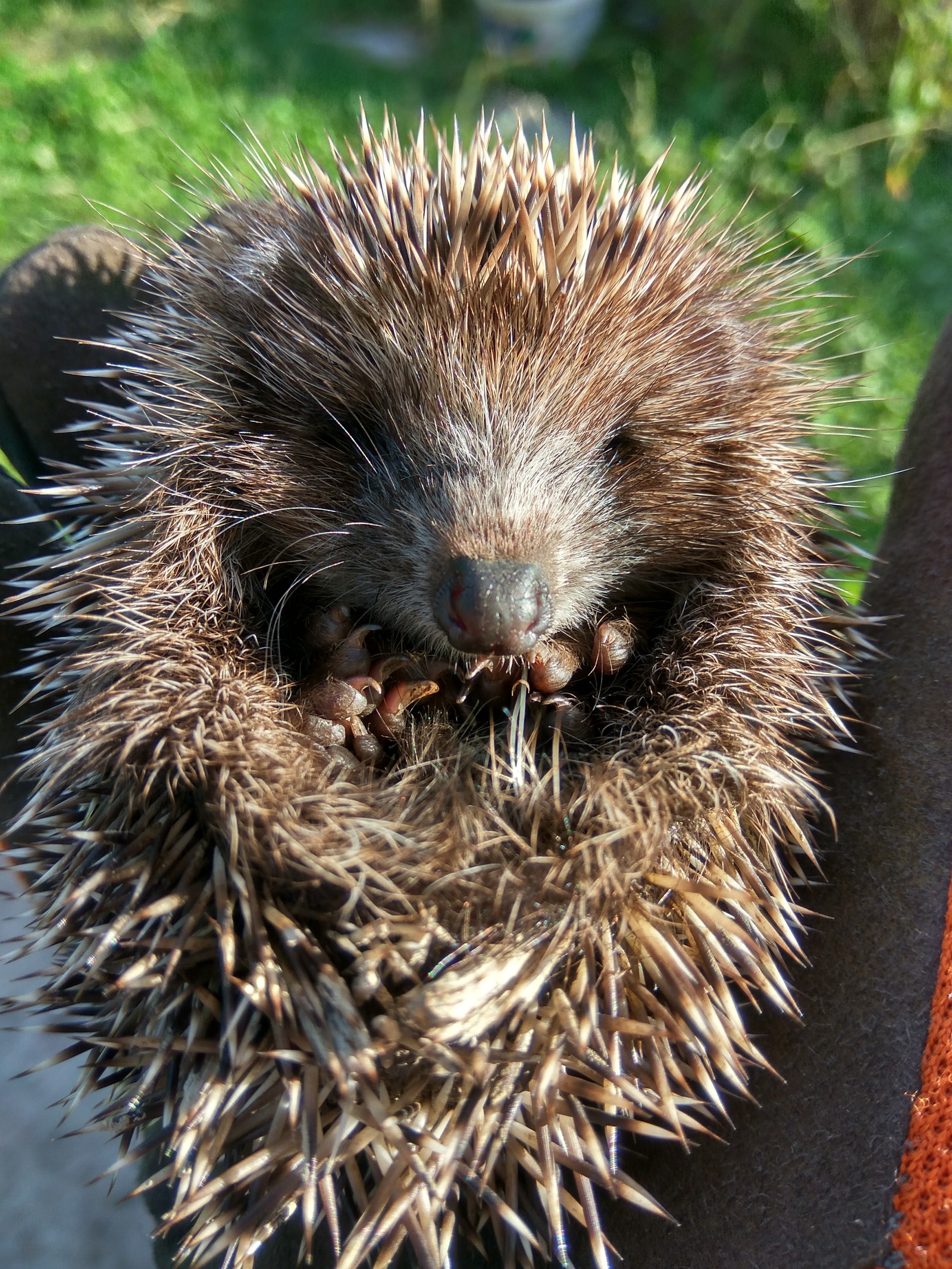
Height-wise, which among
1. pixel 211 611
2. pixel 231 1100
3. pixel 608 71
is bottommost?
pixel 231 1100

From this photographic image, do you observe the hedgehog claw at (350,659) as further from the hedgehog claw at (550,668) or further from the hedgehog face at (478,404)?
the hedgehog claw at (550,668)

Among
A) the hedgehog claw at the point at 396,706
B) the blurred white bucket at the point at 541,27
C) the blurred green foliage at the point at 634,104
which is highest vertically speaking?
the blurred white bucket at the point at 541,27

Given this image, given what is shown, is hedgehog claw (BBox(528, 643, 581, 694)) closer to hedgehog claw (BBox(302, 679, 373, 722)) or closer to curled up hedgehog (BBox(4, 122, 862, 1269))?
curled up hedgehog (BBox(4, 122, 862, 1269))

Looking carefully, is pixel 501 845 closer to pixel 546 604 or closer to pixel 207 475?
pixel 546 604

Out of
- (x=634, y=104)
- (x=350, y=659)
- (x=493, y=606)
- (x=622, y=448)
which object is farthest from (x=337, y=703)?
(x=634, y=104)

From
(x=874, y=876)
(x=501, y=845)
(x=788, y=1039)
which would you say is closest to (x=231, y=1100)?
(x=501, y=845)

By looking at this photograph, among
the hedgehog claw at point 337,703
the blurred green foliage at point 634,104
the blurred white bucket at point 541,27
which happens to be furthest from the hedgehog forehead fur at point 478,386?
the blurred white bucket at point 541,27

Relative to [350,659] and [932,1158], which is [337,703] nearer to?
[350,659]
